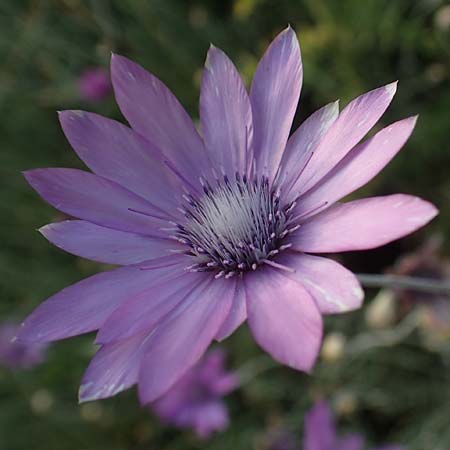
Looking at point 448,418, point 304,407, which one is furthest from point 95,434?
point 448,418

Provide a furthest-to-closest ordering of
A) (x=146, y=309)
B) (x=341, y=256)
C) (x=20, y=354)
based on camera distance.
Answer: (x=20, y=354) → (x=341, y=256) → (x=146, y=309)

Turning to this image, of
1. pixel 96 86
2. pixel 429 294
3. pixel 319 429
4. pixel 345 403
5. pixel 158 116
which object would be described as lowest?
pixel 345 403

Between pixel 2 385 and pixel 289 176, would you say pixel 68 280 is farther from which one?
pixel 289 176

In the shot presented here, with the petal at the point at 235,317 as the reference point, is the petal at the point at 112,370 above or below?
above

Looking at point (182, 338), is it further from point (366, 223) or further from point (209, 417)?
point (209, 417)

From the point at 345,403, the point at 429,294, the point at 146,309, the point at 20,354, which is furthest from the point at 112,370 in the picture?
the point at 20,354

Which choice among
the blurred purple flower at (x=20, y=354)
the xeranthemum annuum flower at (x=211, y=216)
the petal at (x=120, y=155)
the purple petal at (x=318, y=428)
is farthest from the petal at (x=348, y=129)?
the blurred purple flower at (x=20, y=354)

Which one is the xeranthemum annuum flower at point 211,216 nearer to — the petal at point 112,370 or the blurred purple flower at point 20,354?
the petal at point 112,370
